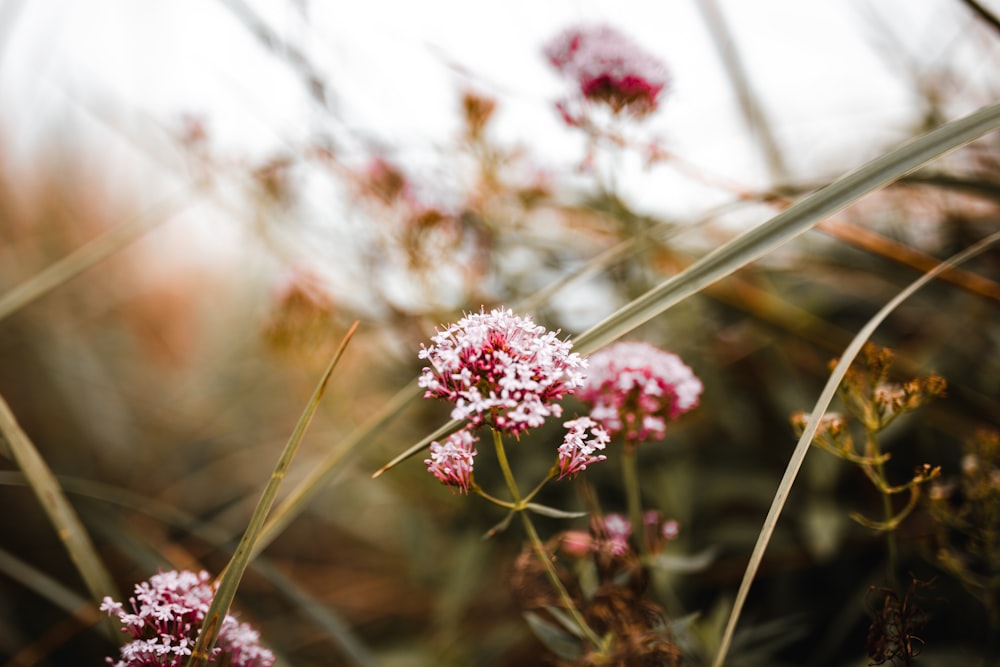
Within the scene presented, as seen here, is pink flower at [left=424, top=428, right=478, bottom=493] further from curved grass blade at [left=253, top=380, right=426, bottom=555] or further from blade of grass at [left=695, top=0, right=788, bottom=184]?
blade of grass at [left=695, top=0, right=788, bottom=184]

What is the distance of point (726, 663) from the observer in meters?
0.68

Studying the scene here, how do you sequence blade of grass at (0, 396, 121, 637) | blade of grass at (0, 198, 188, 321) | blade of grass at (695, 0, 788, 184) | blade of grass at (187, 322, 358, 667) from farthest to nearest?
blade of grass at (695, 0, 788, 184), blade of grass at (0, 198, 188, 321), blade of grass at (0, 396, 121, 637), blade of grass at (187, 322, 358, 667)

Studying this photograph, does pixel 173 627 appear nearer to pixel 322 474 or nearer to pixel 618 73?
pixel 322 474

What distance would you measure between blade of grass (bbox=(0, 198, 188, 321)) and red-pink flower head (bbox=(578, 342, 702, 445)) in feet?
1.87

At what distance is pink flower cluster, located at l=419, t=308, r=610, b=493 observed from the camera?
0.44m

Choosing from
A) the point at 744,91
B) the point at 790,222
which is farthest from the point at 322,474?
the point at 744,91

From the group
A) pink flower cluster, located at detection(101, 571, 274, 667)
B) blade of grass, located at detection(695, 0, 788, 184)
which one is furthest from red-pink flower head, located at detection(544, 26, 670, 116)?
pink flower cluster, located at detection(101, 571, 274, 667)

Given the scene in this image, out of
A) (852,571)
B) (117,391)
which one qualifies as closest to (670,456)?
(852,571)

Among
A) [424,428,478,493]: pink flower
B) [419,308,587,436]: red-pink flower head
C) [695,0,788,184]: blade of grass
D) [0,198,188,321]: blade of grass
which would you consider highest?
[695,0,788,184]: blade of grass

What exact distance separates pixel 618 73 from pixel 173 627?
2.32ft

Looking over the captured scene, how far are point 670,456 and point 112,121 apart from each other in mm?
1172

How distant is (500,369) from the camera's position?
1.50 ft

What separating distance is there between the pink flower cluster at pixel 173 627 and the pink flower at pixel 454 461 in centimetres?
19

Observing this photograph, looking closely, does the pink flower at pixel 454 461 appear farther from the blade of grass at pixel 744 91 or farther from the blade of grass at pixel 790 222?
the blade of grass at pixel 744 91
